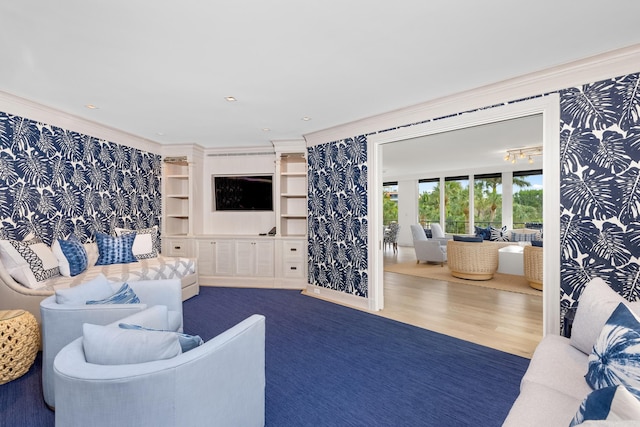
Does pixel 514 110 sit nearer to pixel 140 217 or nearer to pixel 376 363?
pixel 376 363

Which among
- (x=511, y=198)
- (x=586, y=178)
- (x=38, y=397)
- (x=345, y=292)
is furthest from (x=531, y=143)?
(x=38, y=397)

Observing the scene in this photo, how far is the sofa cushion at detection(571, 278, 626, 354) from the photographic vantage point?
1670mm

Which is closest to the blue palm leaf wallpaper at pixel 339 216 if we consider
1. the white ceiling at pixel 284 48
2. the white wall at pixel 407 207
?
the white ceiling at pixel 284 48

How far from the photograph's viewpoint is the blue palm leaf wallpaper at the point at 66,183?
3.31 m

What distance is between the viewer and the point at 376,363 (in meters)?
2.63

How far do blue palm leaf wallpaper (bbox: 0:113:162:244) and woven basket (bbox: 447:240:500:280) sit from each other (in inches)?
222

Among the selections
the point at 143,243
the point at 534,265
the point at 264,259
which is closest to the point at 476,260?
the point at 534,265

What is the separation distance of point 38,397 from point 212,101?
2.94m

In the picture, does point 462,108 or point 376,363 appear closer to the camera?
point 376,363

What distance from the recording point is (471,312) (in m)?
3.91

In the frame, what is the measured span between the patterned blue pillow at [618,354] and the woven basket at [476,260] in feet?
14.0

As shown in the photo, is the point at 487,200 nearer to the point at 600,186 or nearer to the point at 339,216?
the point at 339,216

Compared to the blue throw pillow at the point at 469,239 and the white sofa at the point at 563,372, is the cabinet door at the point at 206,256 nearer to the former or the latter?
the blue throw pillow at the point at 469,239

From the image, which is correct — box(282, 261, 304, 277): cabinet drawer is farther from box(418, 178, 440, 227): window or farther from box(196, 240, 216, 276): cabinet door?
box(418, 178, 440, 227): window
